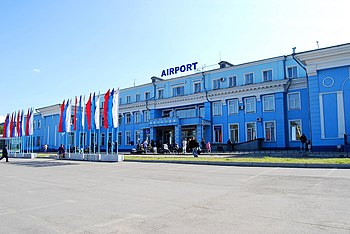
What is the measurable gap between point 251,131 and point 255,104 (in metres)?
3.19

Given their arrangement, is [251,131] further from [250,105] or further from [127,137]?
[127,137]

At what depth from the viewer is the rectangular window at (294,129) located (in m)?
30.5

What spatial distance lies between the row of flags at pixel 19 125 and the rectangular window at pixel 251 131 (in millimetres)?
24589

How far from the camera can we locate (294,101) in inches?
1280

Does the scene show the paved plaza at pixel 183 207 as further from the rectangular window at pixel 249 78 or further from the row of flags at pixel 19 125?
the rectangular window at pixel 249 78

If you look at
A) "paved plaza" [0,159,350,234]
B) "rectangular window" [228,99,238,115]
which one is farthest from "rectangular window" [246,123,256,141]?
"paved plaza" [0,159,350,234]

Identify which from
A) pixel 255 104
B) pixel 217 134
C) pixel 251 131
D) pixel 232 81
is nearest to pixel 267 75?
pixel 255 104

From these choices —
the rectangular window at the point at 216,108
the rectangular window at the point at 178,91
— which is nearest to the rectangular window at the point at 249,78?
the rectangular window at the point at 216,108

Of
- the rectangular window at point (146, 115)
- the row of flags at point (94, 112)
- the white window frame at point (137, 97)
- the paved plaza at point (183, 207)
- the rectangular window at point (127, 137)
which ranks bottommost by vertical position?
the paved plaza at point (183, 207)

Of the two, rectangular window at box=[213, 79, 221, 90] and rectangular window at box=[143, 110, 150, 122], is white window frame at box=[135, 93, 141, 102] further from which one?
rectangular window at box=[213, 79, 221, 90]

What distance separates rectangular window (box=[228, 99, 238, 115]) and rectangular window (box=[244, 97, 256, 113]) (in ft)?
4.22

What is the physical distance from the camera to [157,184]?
10.3 metres

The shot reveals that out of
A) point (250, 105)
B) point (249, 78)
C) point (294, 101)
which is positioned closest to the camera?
point (294, 101)

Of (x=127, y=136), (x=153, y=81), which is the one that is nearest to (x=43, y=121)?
(x=127, y=136)
